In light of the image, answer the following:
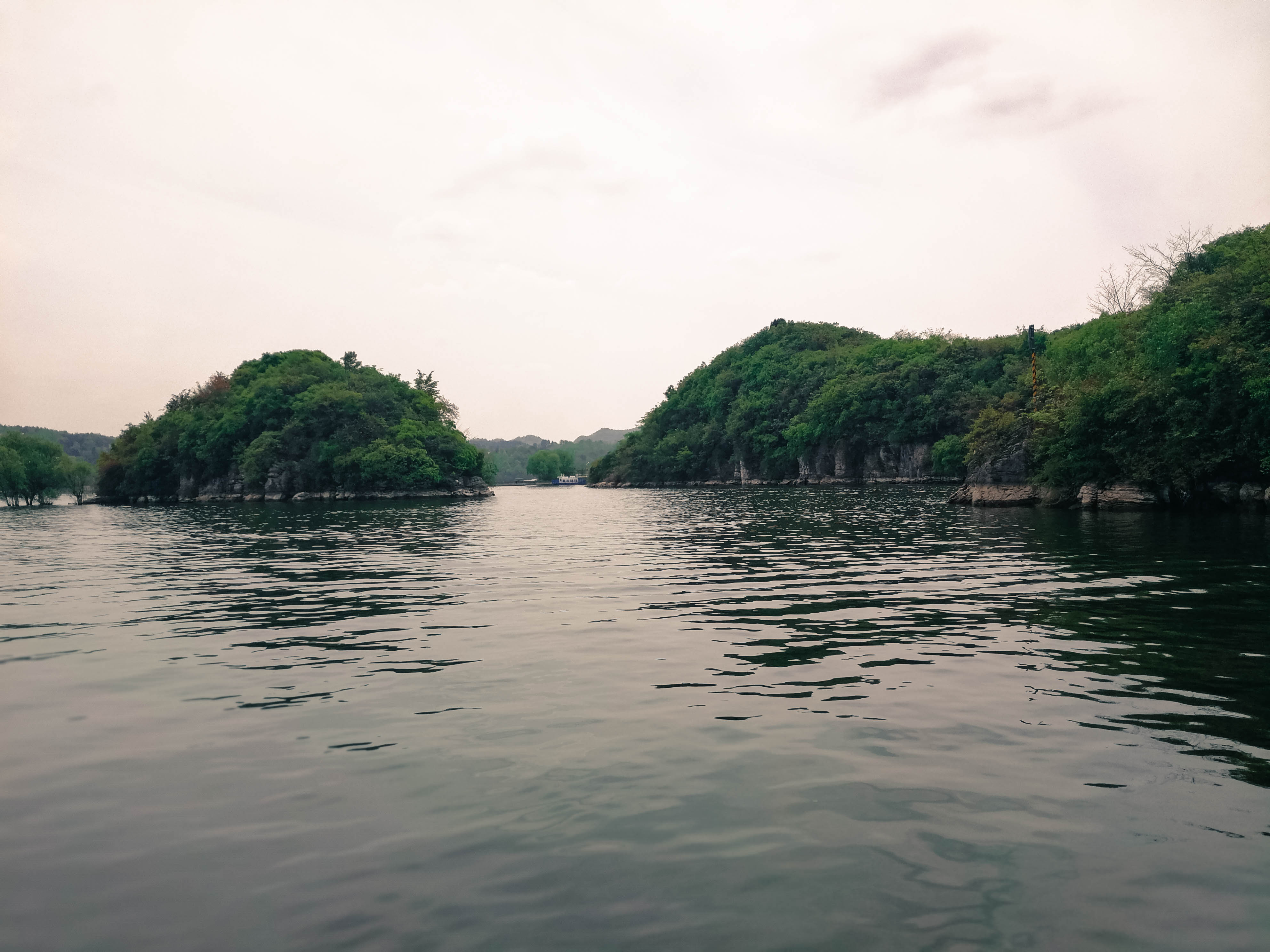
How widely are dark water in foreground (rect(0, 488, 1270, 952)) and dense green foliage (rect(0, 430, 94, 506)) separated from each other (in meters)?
138

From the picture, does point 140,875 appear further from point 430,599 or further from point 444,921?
point 430,599

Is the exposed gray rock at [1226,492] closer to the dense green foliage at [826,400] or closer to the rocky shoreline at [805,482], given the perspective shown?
the dense green foliage at [826,400]

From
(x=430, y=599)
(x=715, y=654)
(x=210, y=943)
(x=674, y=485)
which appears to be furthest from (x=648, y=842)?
(x=674, y=485)

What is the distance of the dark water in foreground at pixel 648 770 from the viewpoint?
5246 mm

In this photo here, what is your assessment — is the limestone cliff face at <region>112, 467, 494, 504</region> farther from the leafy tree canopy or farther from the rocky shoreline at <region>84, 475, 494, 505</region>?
the leafy tree canopy

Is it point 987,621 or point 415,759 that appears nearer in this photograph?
point 415,759

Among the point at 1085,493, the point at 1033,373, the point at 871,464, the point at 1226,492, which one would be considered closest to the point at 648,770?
the point at 1226,492

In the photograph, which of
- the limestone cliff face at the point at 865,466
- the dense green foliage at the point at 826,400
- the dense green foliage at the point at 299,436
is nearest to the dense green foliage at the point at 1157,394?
the dense green foliage at the point at 826,400

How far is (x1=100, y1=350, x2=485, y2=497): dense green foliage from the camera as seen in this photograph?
124 meters

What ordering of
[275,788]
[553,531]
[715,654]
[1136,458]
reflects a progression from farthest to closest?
[1136,458]
[553,531]
[715,654]
[275,788]

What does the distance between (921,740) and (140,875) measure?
7.12m

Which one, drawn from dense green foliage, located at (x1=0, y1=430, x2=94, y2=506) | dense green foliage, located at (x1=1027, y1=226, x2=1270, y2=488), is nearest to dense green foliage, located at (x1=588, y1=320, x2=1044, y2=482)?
dense green foliage, located at (x1=1027, y1=226, x2=1270, y2=488)

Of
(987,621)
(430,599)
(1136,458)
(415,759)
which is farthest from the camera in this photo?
(1136,458)

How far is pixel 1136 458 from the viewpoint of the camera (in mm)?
49531
